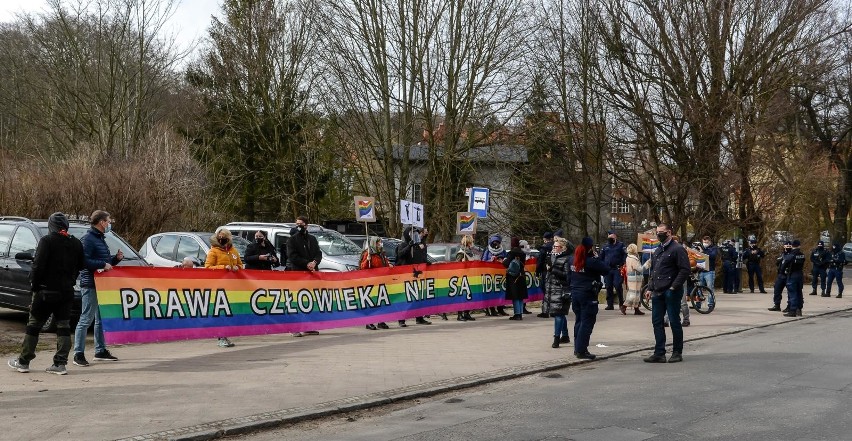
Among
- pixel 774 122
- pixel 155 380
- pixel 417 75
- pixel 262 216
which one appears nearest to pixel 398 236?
pixel 417 75

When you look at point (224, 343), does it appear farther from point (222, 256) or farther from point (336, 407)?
point (336, 407)

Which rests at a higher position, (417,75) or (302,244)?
(417,75)

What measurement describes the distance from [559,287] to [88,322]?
258 inches

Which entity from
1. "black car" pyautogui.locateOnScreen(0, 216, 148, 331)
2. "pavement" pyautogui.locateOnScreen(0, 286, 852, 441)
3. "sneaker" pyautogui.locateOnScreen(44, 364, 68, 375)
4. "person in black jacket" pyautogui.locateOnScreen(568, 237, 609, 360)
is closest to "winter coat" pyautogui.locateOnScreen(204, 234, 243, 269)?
"pavement" pyautogui.locateOnScreen(0, 286, 852, 441)

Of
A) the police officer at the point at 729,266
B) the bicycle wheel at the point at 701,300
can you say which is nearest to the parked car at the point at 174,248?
the bicycle wheel at the point at 701,300

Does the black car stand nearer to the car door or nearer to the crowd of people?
the car door

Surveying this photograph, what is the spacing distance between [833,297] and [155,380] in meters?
23.0

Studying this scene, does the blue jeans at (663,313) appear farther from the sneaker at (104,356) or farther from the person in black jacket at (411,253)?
the sneaker at (104,356)

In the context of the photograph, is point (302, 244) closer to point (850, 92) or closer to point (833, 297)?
point (833, 297)

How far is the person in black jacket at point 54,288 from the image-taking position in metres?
9.66

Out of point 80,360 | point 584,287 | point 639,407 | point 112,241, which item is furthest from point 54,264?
point 584,287

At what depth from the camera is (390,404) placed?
29.8 ft

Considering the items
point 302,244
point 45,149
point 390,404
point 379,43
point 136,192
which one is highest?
point 379,43

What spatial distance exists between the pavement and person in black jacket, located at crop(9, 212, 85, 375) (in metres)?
0.29
